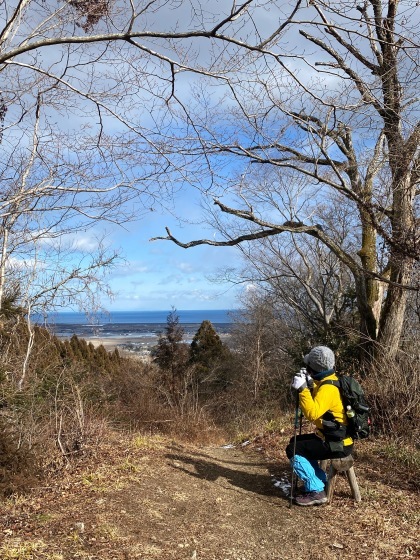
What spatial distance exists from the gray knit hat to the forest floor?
145 cm

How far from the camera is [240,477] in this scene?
22.1 feet

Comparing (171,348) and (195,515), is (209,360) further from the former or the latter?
(195,515)

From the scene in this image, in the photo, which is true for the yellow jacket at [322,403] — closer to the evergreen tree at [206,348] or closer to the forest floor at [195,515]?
the forest floor at [195,515]

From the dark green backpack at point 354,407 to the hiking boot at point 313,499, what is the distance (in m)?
0.76

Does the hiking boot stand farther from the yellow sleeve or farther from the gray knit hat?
the gray knit hat

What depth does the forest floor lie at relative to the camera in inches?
174

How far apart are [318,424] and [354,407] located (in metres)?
0.40

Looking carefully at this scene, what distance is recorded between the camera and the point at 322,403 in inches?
206

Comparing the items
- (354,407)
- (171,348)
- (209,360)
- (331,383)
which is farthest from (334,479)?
(209,360)

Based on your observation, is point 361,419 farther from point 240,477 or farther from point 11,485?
→ point 11,485

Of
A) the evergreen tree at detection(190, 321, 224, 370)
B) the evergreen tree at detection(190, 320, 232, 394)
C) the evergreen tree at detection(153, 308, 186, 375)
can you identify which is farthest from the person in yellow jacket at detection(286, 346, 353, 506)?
the evergreen tree at detection(190, 321, 224, 370)

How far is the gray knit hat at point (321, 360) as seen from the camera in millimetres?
5348

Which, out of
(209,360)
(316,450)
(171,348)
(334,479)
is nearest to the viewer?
(316,450)

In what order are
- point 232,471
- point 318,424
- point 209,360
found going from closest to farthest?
1. point 318,424
2. point 232,471
3. point 209,360
